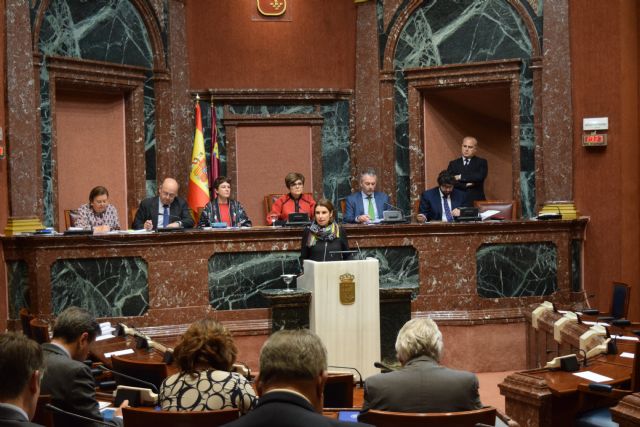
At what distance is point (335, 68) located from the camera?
10.5m

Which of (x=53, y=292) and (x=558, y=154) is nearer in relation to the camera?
(x=53, y=292)

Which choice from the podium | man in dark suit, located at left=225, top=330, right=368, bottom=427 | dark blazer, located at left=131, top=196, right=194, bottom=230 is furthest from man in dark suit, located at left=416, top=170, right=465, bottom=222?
man in dark suit, located at left=225, top=330, right=368, bottom=427

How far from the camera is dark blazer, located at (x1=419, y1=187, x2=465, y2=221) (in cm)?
891

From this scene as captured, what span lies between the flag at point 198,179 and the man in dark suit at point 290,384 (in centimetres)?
701

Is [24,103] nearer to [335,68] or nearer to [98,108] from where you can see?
[98,108]

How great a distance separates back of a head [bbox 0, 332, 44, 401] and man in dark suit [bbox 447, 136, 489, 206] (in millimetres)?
7267

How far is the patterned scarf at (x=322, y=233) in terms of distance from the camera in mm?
7430

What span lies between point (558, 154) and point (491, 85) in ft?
4.11

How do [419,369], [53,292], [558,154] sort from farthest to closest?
[558,154], [53,292], [419,369]

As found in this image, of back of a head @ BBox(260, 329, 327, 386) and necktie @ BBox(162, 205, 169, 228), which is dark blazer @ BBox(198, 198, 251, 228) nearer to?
necktie @ BBox(162, 205, 169, 228)

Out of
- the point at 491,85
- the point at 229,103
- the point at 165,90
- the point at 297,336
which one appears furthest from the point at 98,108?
the point at 297,336

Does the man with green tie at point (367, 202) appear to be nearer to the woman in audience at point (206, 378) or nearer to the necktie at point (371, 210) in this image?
the necktie at point (371, 210)

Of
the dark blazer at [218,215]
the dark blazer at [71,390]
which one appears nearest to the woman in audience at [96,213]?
the dark blazer at [218,215]

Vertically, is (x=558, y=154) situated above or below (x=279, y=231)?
above
